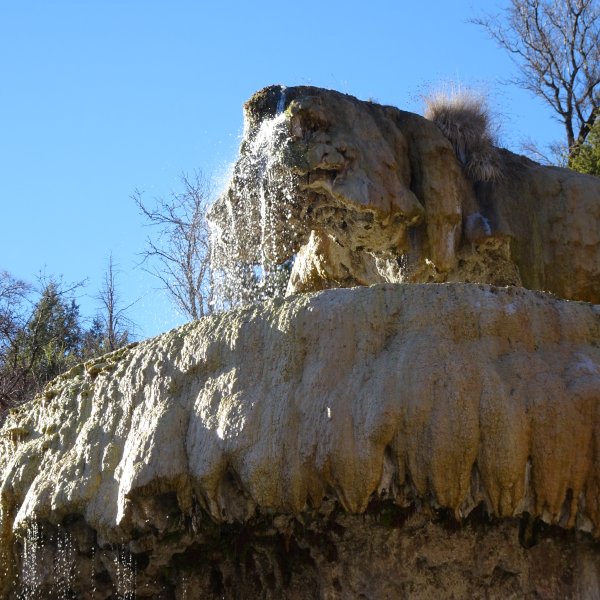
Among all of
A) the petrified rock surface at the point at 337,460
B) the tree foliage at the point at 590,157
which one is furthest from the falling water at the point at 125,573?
the tree foliage at the point at 590,157

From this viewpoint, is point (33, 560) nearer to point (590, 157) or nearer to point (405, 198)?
point (405, 198)

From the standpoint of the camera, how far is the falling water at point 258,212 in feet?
32.2

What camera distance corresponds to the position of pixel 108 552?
6863 mm

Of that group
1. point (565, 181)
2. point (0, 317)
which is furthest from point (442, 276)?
point (0, 317)

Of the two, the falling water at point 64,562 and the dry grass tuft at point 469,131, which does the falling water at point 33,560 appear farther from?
the dry grass tuft at point 469,131

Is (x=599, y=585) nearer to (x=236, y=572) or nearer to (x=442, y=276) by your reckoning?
(x=236, y=572)

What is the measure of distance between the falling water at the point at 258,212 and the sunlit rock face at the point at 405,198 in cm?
1

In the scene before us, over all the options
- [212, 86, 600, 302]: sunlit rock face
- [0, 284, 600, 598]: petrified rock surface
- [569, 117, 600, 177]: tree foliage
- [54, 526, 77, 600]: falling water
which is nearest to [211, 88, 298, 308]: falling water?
[212, 86, 600, 302]: sunlit rock face

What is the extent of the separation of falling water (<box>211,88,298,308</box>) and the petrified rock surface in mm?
2960

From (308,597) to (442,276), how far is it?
380 centimetres

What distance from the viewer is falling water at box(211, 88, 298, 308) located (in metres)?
9.81

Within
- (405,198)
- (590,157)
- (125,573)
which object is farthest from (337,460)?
(590,157)

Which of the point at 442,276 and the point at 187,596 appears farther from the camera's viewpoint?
the point at 442,276

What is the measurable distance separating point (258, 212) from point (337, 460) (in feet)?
14.8
